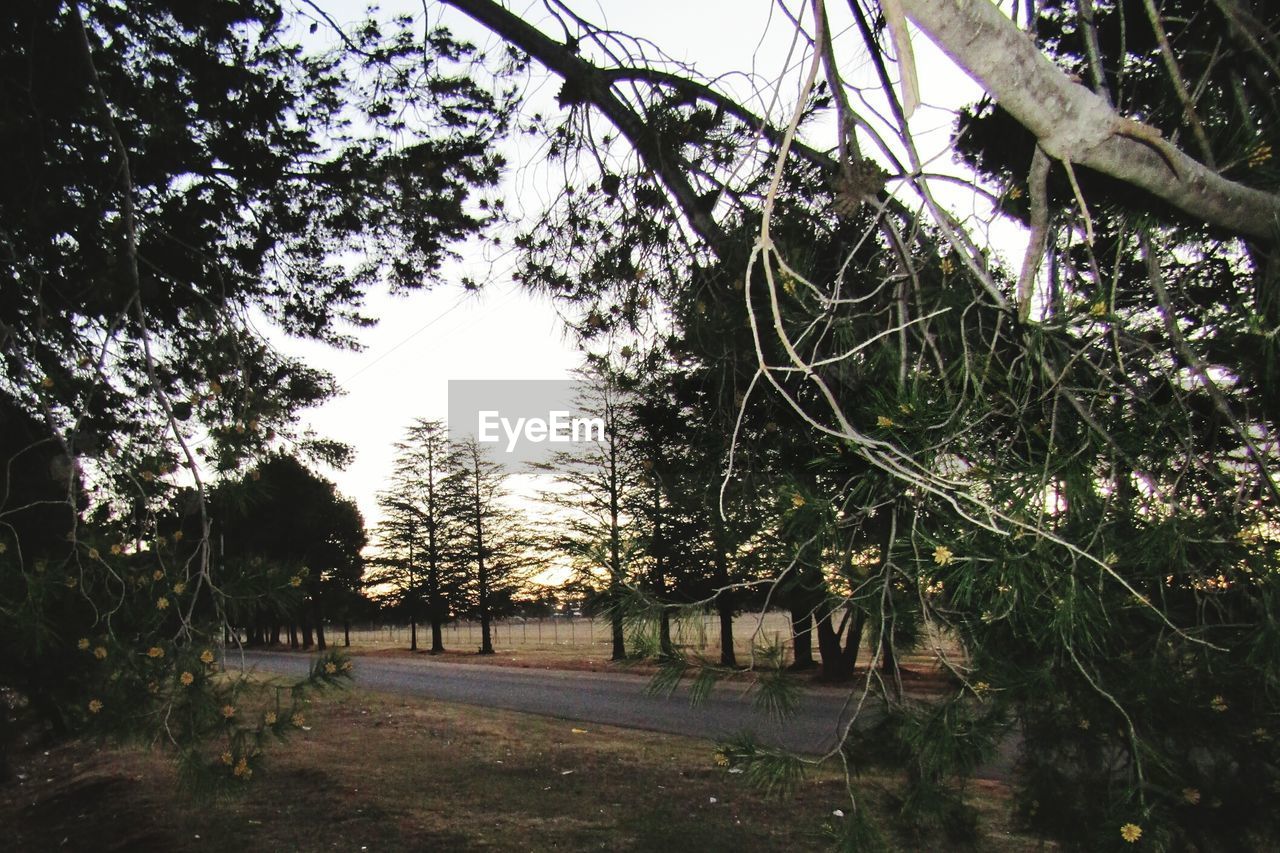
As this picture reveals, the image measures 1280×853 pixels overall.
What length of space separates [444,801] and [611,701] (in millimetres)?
5935

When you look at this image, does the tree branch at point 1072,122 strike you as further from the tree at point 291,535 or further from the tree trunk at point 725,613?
the tree at point 291,535

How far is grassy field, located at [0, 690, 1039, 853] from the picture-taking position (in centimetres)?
428

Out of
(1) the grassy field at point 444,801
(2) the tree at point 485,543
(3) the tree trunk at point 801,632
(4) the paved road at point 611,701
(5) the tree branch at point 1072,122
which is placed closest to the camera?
(5) the tree branch at point 1072,122

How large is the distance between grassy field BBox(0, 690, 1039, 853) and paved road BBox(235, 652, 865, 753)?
458 mm

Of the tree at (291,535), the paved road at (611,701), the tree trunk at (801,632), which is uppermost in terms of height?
the tree at (291,535)

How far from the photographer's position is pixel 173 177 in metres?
4.14

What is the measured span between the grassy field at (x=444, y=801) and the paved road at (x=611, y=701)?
0.46 m

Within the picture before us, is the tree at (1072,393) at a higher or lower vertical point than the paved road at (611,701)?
higher

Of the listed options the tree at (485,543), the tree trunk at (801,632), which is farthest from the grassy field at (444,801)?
the tree at (485,543)

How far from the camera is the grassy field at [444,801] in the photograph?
169 inches

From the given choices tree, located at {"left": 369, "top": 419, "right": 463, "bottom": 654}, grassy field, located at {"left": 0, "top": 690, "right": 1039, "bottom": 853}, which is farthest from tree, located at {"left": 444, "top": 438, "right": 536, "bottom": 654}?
grassy field, located at {"left": 0, "top": 690, "right": 1039, "bottom": 853}

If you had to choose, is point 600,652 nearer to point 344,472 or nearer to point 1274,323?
point 344,472

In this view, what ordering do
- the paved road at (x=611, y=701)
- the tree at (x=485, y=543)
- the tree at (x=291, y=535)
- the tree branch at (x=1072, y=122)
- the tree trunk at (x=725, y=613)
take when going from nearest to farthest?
the tree branch at (x=1072, y=122) → the tree trunk at (x=725, y=613) → the tree at (x=291, y=535) → the paved road at (x=611, y=701) → the tree at (x=485, y=543)

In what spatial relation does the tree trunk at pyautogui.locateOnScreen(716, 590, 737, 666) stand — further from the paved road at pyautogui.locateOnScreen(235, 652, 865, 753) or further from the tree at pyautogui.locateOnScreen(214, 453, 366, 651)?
the paved road at pyautogui.locateOnScreen(235, 652, 865, 753)
